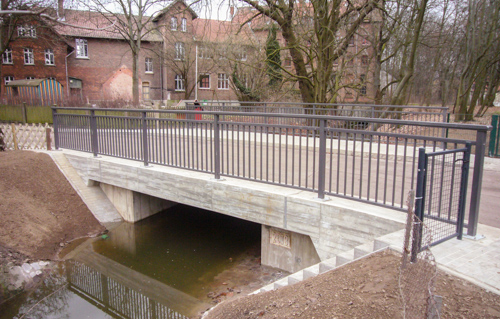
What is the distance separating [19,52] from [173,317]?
38.8 meters

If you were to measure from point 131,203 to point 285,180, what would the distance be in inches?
206

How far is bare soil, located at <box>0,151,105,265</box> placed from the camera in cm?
778

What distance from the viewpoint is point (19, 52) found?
119ft

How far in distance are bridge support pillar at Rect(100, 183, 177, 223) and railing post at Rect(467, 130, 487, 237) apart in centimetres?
772

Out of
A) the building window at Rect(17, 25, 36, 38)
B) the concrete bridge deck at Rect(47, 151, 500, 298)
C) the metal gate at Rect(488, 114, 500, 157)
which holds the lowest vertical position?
the concrete bridge deck at Rect(47, 151, 500, 298)

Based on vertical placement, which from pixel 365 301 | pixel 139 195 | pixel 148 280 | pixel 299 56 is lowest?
pixel 148 280

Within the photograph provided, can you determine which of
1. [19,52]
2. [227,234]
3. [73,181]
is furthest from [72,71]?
[227,234]

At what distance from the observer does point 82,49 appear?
132 ft

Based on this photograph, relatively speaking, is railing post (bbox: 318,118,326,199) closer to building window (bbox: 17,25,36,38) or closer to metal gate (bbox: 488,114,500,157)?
metal gate (bbox: 488,114,500,157)

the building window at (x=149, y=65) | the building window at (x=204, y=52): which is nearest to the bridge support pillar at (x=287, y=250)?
the building window at (x=204, y=52)

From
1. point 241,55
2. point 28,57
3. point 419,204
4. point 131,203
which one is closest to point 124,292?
point 131,203

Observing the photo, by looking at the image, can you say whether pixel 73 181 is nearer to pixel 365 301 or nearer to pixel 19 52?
pixel 365 301

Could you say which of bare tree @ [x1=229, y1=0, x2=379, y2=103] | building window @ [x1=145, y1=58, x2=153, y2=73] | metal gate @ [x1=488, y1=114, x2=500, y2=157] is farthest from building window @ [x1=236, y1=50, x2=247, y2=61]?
metal gate @ [x1=488, y1=114, x2=500, y2=157]

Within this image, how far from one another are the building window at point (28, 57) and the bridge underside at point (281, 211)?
113 ft
